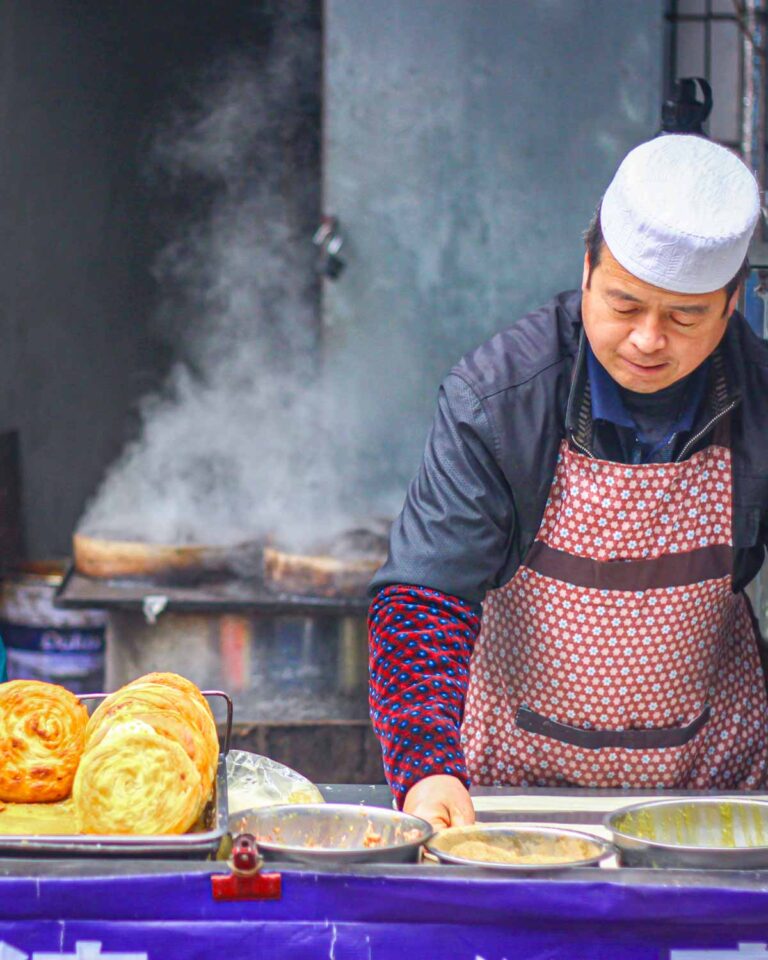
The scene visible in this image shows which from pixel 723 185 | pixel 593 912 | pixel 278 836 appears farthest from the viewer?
pixel 723 185

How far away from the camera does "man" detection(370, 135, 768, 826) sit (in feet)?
6.78

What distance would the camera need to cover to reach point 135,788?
4.69 feet

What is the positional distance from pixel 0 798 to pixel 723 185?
139 centimetres

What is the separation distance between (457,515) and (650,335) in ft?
1.44

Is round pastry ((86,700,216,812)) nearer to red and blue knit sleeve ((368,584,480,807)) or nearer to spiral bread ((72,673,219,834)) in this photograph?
spiral bread ((72,673,219,834))

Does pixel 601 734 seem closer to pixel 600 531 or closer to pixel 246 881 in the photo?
pixel 600 531

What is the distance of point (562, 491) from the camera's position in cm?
226

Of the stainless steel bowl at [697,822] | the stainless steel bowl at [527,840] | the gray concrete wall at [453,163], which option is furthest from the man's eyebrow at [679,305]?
the gray concrete wall at [453,163]

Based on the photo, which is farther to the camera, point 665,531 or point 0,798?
point 665,531

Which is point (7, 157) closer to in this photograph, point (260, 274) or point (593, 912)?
point (260, 274)

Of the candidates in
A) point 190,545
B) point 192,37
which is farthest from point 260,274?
point 190,545

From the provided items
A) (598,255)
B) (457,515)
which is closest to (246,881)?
(457,515)

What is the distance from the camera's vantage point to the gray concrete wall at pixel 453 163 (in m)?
4.71

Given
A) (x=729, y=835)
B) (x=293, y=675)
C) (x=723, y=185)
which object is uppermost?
(x=723, y=185)
